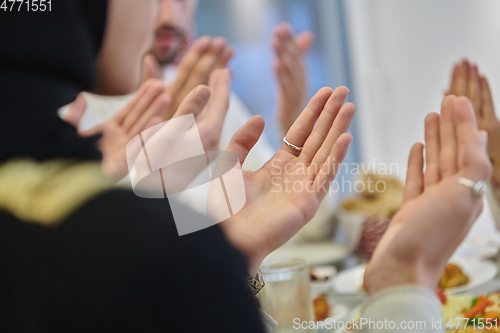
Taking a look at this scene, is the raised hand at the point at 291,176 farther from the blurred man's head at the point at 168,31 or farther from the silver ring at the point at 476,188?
the blurred man's head at the point at 168,31

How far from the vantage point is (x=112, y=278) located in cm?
21

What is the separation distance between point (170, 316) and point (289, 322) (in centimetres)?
30

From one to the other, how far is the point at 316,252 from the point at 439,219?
21.7 inches

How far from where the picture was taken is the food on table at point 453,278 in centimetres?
59

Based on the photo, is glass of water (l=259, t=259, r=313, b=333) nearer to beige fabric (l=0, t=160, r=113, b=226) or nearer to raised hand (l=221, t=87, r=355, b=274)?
raised hand (l=221, t=87, r=355, b=274)

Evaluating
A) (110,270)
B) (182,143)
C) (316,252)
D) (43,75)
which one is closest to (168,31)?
(316,252)

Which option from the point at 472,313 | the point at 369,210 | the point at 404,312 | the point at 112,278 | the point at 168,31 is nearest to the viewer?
the point at 112,278

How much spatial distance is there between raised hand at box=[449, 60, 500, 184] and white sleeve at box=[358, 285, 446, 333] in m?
0.33

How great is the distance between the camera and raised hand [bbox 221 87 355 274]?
364mm

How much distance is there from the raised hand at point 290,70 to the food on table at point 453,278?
16.1 inches

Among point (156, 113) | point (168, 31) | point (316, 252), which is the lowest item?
point (316, 252)

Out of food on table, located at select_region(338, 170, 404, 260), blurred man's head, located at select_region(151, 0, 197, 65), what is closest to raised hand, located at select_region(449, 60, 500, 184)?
food on table, located at select_region(338, 170, 404, 260)

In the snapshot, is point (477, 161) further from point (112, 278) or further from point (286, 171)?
point (112, 278)

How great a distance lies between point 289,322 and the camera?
0.47 meters
